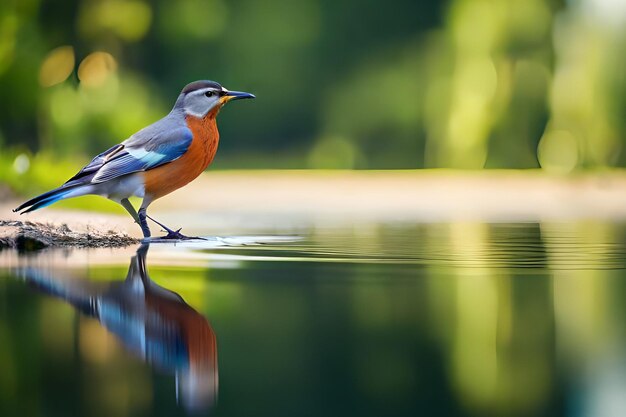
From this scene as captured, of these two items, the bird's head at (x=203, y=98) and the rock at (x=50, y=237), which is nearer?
the rock at (x=50, y=237)

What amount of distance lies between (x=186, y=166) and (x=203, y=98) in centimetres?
39

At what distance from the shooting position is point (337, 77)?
15.4 meters

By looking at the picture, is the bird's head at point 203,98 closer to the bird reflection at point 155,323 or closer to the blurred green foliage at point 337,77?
the bird reflection at point 155,323

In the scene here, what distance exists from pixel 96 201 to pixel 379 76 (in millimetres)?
8466

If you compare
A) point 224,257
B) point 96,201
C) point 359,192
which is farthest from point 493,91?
point 224,257

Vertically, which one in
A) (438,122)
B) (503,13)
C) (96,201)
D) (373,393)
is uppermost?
(503,13)

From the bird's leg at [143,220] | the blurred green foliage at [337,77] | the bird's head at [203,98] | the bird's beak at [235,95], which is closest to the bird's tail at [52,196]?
the bird's leg at [143,220]

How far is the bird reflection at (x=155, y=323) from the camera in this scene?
6.35 ft

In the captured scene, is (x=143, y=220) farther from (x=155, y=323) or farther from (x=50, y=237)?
(x=155, y=323)

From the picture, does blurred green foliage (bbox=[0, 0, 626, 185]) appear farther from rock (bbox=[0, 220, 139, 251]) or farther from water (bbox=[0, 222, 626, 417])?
water (bbox=[0, 222, 626, 417])

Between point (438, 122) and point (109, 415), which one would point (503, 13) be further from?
point (109, 415)

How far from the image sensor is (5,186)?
6.81 metres

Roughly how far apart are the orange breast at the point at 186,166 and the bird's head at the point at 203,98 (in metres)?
0.08

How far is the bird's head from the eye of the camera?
4965 mm
